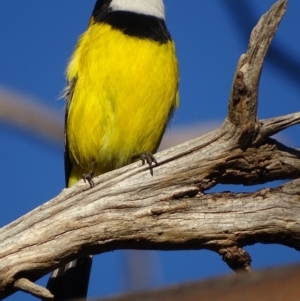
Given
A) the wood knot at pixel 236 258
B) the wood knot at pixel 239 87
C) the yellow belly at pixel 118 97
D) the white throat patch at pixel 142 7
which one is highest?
the white throat patch at pixel 142 7

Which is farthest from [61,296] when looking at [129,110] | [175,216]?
[129,110]

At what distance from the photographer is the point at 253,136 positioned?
2.28 meters

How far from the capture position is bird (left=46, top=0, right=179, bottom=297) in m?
3.18

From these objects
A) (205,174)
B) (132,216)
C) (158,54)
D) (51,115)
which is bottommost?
(132,216)

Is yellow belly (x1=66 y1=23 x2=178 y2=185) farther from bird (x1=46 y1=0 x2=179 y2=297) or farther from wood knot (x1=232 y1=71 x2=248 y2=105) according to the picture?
wood knot (x1=232 y1=71 x2=248 y2=105)

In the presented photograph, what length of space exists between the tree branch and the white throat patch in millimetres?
1659

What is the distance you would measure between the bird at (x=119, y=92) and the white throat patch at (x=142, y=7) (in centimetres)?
21

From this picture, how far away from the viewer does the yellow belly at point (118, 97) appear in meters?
3.17

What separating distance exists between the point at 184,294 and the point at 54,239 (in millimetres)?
1916

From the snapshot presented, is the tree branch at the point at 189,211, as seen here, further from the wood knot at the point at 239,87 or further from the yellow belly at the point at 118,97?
the yellow belly at the point at 118,97

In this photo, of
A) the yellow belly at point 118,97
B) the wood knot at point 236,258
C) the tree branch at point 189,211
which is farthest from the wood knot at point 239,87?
the yellow belly at point 118,97

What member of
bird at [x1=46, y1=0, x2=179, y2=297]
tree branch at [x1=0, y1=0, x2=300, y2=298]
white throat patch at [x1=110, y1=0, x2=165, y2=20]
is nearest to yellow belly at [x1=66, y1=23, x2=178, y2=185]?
bird at [x1=46, y1=0, x2=179, y2=297]

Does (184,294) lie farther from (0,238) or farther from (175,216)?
(0,238)

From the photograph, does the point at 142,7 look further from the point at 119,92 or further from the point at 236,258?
the point at 236,258
